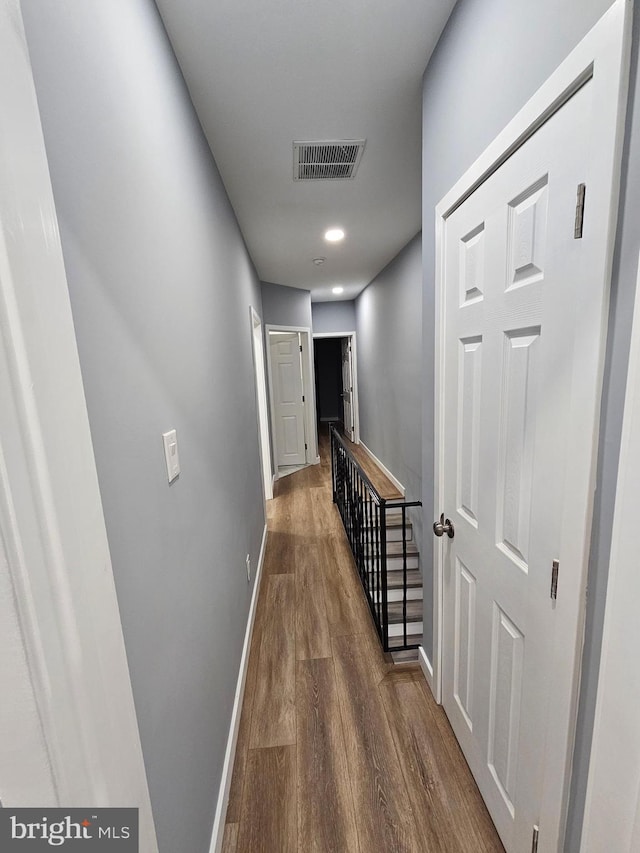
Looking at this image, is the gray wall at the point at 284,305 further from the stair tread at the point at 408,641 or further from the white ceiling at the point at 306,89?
the stair tread at the point at 408,641

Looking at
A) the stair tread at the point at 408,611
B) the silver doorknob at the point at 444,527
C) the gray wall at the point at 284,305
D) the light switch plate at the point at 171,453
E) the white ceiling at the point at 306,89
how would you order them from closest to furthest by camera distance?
1. the light switch plate at the point at 171,453
2. the white ceiling at the point at 306,89
3. the silver doorknob at the point at 444,527
4. the stair tread at the point at 408,611
5. the gray wall at the point at 284,305

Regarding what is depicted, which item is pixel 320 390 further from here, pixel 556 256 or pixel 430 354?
pixel 556 256

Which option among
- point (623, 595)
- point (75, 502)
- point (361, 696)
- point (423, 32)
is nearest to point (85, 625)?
point (75, 502)

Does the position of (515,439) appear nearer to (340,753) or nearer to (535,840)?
(535,840)

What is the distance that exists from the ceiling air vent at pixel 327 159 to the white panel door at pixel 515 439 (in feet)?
2.95

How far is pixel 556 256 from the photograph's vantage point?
2.67 feet

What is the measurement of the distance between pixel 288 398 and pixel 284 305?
1303 mm

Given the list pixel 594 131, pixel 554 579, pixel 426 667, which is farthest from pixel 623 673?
pixel 426 667

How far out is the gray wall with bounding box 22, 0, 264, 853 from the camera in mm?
614

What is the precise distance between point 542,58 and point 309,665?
2440 millimetres

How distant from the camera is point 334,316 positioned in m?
6.25

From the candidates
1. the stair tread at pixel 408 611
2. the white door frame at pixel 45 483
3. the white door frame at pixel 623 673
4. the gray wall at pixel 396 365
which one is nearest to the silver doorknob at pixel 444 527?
the white door frame at pixel 623 673

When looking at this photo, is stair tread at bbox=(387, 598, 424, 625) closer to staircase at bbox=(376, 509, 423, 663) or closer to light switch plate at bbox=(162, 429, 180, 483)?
staircase at bbox=(376, 509, 423, 663)

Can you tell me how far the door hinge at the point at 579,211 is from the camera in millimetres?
725
